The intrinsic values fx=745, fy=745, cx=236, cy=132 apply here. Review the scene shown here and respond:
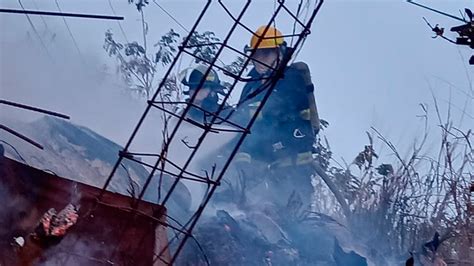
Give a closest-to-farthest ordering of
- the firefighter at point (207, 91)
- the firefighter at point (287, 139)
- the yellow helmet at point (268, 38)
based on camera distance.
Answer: the yellow helmet at point (268, 38), the firefighter at point (207, 91), the firefighter at point (287, 139)

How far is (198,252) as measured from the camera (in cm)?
571

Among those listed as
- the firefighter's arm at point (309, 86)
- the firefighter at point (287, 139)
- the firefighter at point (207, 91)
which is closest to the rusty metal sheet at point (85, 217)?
the firefighter at point (207, 91)

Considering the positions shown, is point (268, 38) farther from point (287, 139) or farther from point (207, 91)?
point (287, 139)

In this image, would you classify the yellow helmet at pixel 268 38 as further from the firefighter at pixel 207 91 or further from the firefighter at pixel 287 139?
the firefighter at pixel 287 139

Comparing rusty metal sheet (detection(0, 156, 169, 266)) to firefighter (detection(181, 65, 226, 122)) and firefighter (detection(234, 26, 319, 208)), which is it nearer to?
firefighter (detection(181, 65, 226, 122))

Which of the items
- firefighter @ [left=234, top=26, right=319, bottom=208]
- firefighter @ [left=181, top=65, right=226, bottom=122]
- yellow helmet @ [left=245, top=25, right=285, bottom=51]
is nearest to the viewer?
yellow helmet @ [left=245, top=25, right=285, bottom=51]

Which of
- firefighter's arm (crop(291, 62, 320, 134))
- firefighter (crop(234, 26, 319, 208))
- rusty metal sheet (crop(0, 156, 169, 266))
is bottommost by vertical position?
rusty metal sheet (crop(0, 156, 169, 266))

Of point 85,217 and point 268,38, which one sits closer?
point 268,38

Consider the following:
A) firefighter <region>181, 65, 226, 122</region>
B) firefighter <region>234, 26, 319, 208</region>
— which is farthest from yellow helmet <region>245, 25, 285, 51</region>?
firefighter <region>234, 26, 319, 208</region>

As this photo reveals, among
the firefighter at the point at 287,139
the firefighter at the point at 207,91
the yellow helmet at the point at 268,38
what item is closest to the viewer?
the yellow helmet at the point at 268,38

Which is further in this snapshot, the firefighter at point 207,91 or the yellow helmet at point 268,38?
the firefighter at point 207,91

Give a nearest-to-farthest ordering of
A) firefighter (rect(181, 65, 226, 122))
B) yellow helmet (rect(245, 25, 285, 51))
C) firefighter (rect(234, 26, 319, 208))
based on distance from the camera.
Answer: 1. yellow helmet (rect(245, 25, 285, 51))
2. firefighter (rect(181, 65, 226, 122))
3. firefighter (rect(234, 26, 319, 208))

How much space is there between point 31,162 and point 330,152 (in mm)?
4412

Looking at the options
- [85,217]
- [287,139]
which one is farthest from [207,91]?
[85,217]
